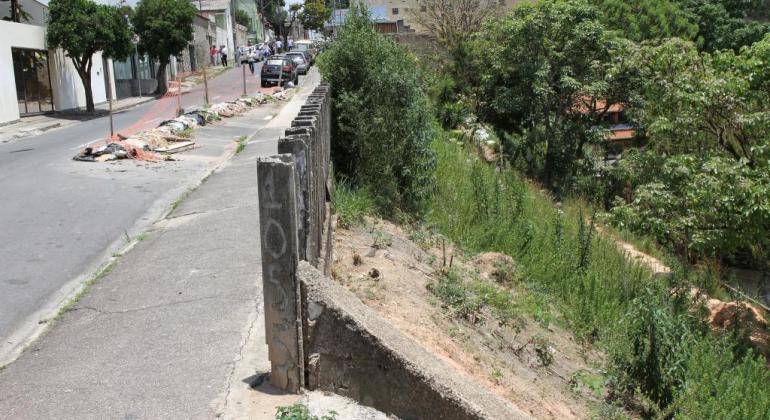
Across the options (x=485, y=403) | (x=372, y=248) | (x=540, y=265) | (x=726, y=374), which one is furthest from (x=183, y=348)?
(x=540, y=265)

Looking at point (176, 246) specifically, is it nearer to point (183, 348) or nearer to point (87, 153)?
point (183, 348)

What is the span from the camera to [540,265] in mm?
10570

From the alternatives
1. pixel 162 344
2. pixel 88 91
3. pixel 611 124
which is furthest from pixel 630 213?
pixel 88 91

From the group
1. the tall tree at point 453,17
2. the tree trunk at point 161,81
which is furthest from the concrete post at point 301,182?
the tree trunk at point 161,81

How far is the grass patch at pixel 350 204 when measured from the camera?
8.62 metres

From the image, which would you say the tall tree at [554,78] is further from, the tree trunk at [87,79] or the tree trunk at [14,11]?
the tree trunk at [14,11]

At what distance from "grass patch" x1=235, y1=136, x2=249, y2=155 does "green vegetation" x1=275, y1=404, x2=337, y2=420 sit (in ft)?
43.2

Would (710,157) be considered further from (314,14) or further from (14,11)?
(314,14)

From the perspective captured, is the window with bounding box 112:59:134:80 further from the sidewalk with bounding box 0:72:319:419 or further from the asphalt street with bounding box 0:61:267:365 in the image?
the sidewalk with bounding box 0:72:319:419

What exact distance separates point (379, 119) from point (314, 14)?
258 ft

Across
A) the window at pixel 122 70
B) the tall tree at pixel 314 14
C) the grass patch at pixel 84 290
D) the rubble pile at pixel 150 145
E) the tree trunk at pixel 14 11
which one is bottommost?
the grass patch at pixel 84 290

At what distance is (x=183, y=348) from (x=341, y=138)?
572cm

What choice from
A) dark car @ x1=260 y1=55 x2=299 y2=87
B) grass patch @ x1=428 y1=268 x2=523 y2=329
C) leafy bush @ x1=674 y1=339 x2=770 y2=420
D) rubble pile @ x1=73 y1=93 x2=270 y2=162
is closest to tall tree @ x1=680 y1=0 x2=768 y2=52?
dark car @ x1=260 y1=55 x2=299 y2=87

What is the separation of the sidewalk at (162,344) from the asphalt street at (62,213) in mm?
577
